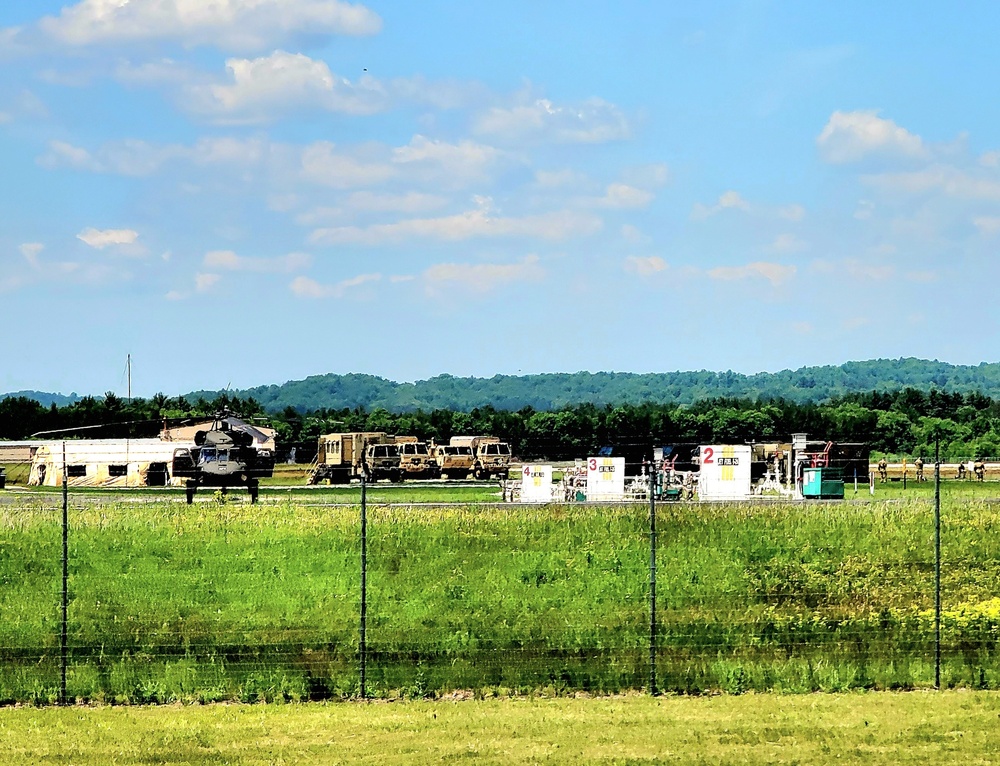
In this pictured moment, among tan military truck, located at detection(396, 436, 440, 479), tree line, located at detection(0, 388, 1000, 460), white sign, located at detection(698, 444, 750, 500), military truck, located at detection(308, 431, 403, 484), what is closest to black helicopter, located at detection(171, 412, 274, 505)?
military truck, located at detection(308, 431, 403, 484)

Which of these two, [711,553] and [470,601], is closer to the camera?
[470,601]

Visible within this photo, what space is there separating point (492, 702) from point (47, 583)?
10.0m

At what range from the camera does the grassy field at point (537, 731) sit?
474 inches

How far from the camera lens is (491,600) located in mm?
19328

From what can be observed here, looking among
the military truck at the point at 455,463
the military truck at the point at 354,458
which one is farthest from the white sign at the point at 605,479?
the military truck at the point at 455,463

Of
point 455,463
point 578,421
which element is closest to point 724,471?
point 455,463

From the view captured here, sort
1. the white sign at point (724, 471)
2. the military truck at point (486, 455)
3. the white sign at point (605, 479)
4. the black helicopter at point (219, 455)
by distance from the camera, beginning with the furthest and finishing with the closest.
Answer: the military truck at point (486, 455)
the black helicopter at point (219, 455)
the white sign at point (724, 471)
the white sign at point (605, 479)

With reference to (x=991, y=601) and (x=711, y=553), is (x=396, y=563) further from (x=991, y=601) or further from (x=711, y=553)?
(x=991, y=601)

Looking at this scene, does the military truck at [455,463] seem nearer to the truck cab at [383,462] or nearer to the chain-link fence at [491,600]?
the truck cab at [383,462]

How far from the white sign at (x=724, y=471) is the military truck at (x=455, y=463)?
15843mm

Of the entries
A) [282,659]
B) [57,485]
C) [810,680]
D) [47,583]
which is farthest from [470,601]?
[57,485]

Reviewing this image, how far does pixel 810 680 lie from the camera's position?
50.3 feet

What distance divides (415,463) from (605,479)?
63.2ft

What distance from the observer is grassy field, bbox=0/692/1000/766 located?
12.0 m
